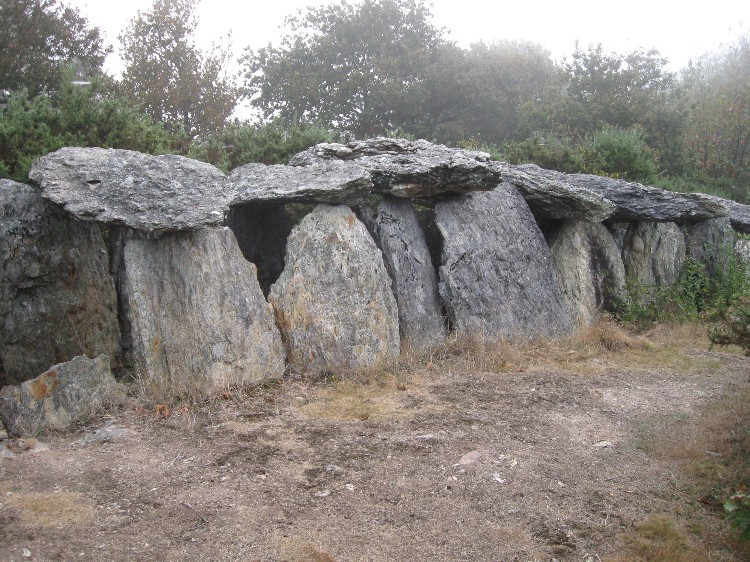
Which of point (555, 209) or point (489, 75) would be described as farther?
point (489, 75)

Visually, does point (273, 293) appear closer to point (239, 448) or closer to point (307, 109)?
point (239, 448)

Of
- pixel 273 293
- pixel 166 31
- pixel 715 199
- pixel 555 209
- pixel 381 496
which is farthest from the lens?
pixel 166 31

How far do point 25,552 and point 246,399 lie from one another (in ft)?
9.12

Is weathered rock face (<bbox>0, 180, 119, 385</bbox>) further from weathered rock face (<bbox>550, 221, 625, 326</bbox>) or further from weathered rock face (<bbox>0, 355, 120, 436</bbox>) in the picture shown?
weathered rock face (<bbox>550, 221, 625, 326</bbox>)

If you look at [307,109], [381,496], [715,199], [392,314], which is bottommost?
[381,496]

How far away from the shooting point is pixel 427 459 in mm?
5461

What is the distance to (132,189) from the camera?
22.2ft

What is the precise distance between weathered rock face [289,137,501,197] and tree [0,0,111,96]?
16.0ft

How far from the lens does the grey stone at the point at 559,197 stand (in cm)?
949

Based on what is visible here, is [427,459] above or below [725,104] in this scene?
below

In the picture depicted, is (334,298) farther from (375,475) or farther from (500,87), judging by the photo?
(500,87)

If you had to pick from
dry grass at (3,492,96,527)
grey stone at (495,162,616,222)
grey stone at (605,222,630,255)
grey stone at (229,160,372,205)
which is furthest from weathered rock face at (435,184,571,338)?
dry grass at (3,492,96,527)

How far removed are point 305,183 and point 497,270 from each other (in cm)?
281

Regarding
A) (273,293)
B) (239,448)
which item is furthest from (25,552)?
(273,293)
